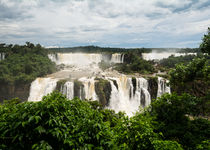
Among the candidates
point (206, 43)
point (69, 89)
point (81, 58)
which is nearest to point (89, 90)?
point (69, 89)

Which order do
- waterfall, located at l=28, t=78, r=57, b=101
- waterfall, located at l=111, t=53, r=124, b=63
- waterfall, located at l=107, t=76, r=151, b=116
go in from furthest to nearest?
waterfall, located at l=111, t=53, r=124, b=63, waterfall, located at l=107, t=76, r=151, b=116, waterfall, located at l=28, t=78, r=57, b=101

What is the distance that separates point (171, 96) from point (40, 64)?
2667 cm

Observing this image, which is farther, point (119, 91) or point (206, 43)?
Answer: point (119, 91)

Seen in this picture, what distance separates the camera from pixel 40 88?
68.7 feet

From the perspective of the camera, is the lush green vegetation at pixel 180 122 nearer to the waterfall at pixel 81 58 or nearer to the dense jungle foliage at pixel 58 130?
the dense jungle foliage at pixel 58 130

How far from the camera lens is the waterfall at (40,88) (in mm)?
19906

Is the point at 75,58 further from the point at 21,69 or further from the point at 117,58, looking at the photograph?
the point at 21,69

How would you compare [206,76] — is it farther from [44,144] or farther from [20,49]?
[20,49]

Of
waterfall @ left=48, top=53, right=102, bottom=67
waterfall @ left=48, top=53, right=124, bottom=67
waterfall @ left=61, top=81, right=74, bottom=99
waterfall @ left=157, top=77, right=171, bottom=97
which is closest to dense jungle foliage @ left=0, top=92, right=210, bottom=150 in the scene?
waterfall @ left=61, top=81, right=74, bottom=99

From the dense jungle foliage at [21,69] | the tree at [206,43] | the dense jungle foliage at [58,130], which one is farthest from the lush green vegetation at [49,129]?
the dense jungle foliage at [21,69]

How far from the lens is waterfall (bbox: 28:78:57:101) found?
19906 millimetres

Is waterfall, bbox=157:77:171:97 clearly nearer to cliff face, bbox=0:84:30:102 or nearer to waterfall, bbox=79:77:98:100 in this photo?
waterfall, bbox=79:77:98:100

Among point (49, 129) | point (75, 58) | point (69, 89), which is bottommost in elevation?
point (69, 89)

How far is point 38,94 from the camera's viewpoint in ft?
67.3
